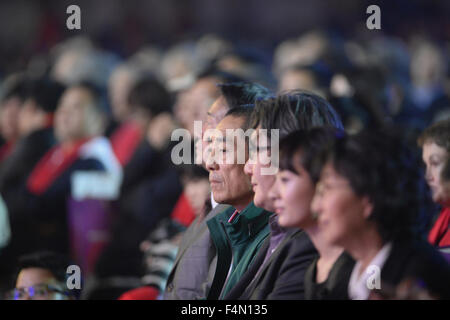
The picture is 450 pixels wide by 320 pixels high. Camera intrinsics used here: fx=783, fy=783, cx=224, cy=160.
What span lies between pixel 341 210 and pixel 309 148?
0.22 m

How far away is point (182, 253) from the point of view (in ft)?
9.88

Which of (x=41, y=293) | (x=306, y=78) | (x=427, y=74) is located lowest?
(x=41, y=293)

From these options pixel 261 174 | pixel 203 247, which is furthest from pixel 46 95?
pixel 261 174

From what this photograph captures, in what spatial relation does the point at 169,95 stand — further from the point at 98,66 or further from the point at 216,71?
the point at 98,66

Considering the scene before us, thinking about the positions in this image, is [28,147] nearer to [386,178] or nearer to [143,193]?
[143,193]

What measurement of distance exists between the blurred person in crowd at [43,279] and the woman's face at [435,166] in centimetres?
143

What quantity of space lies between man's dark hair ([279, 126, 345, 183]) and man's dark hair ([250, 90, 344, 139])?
238 mm

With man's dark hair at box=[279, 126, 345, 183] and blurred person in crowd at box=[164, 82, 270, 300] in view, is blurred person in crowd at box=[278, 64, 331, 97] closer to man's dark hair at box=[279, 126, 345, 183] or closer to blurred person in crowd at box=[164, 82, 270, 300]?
blurred person in crowd at box=[164, 82, 270, 300]

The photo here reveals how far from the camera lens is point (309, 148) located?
2109 millimetres

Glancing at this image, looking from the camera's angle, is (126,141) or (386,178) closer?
(386,178)

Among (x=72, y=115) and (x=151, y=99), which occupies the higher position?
(x=151, y=99)

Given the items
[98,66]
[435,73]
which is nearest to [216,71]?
[435,73]

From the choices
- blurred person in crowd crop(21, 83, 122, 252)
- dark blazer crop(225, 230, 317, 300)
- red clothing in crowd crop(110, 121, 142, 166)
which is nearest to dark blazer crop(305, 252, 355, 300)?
dark blazer crop(225, 230, 317, 300)

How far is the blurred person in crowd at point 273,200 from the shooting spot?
89.5 inches
